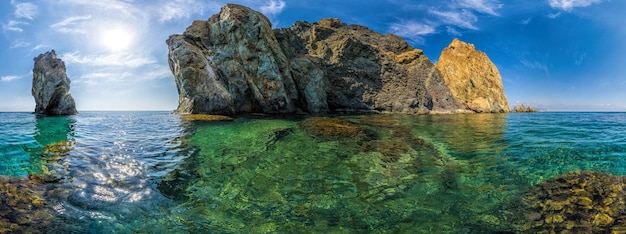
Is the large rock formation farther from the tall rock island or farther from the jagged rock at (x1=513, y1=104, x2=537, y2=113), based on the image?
the jagged rock at (x1=513, y1=104, x2=537, y2=113)

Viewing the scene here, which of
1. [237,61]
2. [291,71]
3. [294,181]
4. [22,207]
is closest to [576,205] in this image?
[294,181]

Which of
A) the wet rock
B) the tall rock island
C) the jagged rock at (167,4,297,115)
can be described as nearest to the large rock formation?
the tall rock island

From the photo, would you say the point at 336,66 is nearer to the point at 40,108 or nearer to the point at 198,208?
the point at 198,208

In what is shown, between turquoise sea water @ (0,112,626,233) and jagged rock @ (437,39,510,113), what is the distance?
135ft

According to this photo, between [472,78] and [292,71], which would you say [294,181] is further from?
[472,78]

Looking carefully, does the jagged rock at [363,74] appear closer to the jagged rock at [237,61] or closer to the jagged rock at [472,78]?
the jagged rock at [237,61]

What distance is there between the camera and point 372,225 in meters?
4.64

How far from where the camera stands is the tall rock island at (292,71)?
25.8 metres

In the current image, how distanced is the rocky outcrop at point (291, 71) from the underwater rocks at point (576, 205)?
24410 mm

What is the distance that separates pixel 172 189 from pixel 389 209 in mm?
4912

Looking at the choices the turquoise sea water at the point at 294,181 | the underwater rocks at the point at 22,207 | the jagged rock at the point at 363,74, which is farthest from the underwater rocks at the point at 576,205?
the jagged rock at the point at 363,74

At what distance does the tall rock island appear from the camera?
2580 cm

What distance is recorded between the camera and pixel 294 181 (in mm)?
6680

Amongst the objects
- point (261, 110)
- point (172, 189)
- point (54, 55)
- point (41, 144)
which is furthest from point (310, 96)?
point (54, 55)
